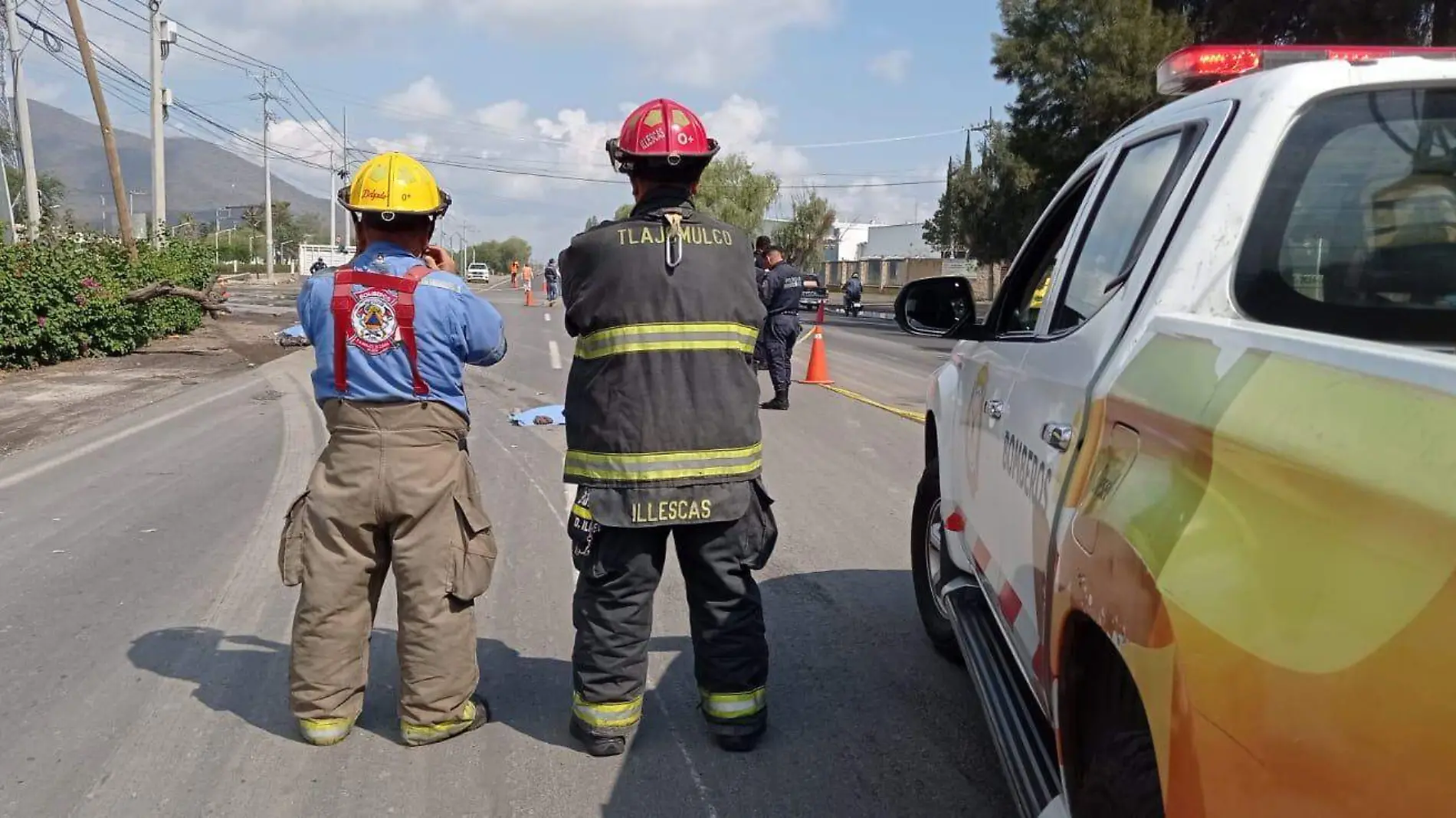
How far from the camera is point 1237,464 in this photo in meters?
1.61

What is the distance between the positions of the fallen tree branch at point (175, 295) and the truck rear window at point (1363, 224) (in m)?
18.9

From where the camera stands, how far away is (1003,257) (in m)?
44.5

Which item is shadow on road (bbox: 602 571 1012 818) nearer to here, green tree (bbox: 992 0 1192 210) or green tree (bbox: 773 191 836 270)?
green tree (bbox: 992 0 1192 210)

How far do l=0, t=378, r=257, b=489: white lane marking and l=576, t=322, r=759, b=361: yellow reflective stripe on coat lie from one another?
21.0ft

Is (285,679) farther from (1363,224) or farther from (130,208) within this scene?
(130,208)

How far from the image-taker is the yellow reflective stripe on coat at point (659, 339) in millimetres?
3449

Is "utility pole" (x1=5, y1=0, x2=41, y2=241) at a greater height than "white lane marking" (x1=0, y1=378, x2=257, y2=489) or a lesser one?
greater

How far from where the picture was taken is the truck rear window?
6.79 feet

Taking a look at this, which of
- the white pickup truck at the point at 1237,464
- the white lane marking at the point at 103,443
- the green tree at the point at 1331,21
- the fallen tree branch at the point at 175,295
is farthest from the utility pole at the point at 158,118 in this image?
the white pickup truck at the point at 1237,464

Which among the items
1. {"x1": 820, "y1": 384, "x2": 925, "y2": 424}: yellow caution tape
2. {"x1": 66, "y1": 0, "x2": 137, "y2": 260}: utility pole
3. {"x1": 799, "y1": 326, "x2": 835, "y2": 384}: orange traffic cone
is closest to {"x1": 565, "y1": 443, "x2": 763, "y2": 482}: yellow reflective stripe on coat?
{"x1": 820, "y1": 384, "x2": 925, "y2": 424}: yellow caution tape

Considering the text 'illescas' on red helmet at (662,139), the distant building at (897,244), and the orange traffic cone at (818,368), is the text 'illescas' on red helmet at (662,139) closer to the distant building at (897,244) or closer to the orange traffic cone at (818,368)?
the orange traffic cone at (818,368)

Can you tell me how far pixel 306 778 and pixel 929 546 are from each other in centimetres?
256

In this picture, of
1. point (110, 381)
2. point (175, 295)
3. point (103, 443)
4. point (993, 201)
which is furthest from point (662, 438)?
point (993, 201)

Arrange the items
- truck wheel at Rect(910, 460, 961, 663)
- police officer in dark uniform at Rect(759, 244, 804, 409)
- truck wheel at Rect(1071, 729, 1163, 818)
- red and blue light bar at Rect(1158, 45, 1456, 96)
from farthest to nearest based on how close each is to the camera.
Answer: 1. police officer in dark uniform at Rect(759, 244, 804, 409)
2. truck wheel at Rect(910, 460, 961, 663)
3. red and blue light bar at Rect(1158, 45, 1456, 96)
4. truck wheel at Rect(1071, 729, 1163, 818)
